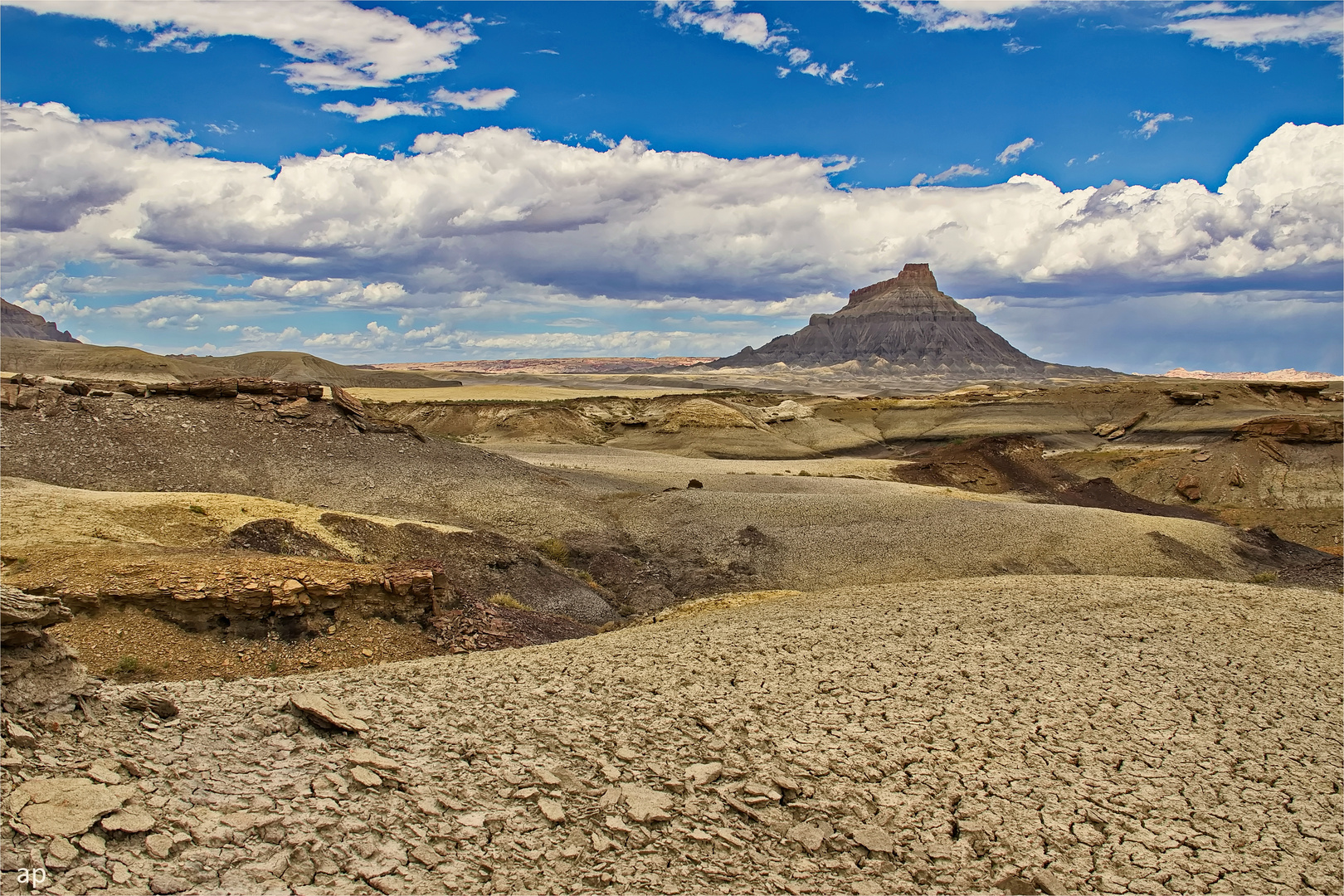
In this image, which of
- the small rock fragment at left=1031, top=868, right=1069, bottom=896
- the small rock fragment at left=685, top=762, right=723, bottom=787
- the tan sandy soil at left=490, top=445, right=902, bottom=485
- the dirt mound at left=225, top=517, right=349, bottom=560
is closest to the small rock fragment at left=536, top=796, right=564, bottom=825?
the small rock fragment at left=685, top=762, right=723, bottom=787

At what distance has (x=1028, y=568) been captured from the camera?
23656 millimetres

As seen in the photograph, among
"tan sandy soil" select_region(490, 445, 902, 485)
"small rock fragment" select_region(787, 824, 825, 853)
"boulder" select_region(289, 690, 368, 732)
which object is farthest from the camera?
"tan sandy soil" select_region(490, 445, 902, 485)

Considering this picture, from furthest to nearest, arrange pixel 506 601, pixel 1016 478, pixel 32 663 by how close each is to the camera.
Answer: pixel 1016 478, pixel 506 601, pixel 32 663

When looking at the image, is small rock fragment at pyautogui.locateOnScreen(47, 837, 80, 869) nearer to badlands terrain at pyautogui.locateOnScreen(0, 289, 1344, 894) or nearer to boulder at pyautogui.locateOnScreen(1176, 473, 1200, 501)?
badlands terrain at pyautogui.locateOnScreen(0, 289, 1344, 894)

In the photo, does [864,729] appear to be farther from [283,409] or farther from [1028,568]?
[283,409]

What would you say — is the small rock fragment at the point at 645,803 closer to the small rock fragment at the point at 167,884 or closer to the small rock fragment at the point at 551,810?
the small rock fragment at the point at 551,810

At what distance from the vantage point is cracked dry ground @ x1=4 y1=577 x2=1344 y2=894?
21.6ft

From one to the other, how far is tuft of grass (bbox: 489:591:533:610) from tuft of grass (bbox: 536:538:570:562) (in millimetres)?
4707

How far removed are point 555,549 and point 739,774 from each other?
1715cm

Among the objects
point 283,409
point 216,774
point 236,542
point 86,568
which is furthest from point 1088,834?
point 283,409

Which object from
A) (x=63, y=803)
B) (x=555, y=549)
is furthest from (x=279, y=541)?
(x=63, y=803)

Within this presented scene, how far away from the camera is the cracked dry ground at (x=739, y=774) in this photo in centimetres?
659

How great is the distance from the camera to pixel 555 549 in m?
24.9

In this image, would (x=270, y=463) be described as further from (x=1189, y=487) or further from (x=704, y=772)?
(x=1189, y=487)
